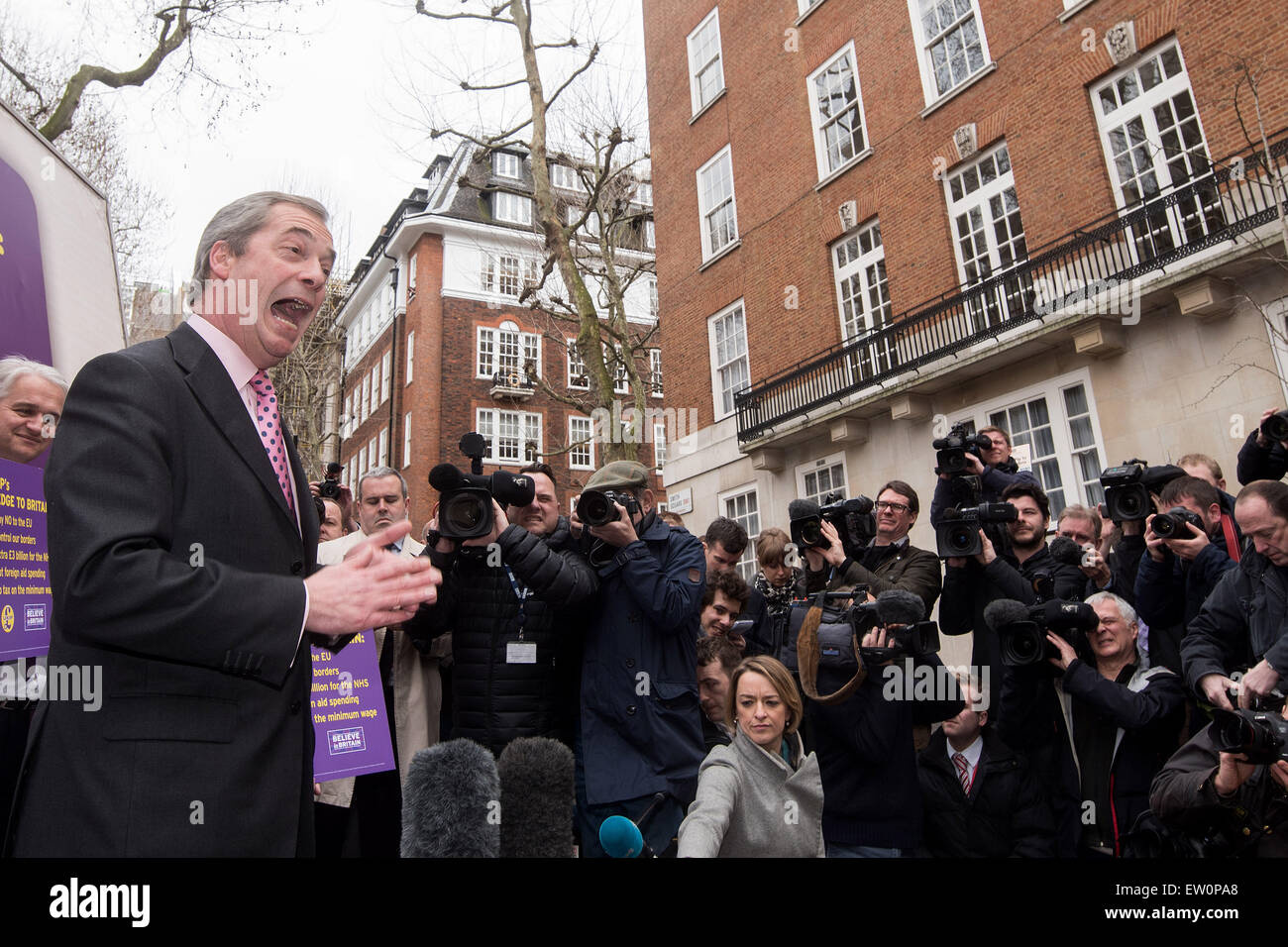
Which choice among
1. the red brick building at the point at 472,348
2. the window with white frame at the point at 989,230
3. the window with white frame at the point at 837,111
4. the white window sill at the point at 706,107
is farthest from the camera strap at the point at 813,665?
the red brick building at the point at 472,348

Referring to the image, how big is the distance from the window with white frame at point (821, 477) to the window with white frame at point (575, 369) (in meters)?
9.34

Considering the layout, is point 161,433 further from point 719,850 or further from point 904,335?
point 904,335

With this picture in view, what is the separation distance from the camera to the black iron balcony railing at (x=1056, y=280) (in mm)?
10070

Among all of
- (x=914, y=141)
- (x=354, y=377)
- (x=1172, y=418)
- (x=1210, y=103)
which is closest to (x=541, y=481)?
(x=1172, y=418)

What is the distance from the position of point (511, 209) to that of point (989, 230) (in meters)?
25.5

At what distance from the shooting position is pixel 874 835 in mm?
3877

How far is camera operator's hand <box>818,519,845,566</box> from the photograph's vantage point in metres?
5.03

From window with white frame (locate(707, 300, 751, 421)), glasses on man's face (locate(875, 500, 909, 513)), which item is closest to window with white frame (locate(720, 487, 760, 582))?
window with white frame (locate(707, 300, 751, 421))

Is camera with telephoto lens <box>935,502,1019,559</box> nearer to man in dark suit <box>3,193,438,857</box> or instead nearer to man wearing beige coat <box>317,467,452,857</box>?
man wearing beige coat <box>317,467,452,857</box>

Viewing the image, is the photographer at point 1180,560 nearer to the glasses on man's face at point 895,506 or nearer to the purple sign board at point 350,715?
the glasses on man's face at point 895,506

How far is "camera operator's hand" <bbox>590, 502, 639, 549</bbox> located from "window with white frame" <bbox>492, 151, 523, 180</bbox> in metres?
35.4

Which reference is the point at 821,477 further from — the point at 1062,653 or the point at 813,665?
the point at 813,665
